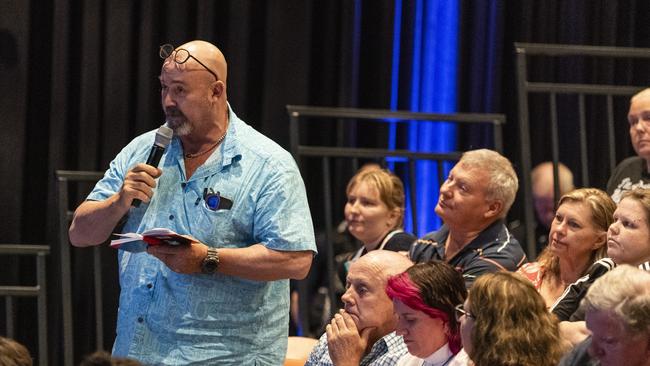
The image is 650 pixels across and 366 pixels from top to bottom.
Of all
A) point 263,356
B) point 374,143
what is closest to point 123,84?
point 374,143

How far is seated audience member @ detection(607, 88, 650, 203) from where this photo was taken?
479cm

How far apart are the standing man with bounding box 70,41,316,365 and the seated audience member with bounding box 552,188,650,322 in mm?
860

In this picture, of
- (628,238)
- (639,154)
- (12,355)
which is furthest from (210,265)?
(639,154)

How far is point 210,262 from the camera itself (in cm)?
357

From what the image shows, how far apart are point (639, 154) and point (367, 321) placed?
59.0 inches

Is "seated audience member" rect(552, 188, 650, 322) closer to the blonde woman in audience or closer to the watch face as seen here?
the watch face

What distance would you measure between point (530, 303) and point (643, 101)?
1.77 metres

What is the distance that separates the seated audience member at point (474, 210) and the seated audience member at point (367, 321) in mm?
515

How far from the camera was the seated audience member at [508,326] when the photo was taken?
10.7 ft

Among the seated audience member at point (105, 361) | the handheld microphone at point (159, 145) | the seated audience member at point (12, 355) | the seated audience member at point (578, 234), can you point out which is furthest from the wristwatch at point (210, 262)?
the seated audience member at point (578, 234)

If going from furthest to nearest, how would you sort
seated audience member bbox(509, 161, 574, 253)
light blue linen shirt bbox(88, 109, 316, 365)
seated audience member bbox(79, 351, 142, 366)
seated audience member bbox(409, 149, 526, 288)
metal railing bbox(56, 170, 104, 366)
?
seated audience member bbox(509, 161, 574, 253) → metal railing bbox(56, 170, 104, 366) → seated audience member bbox(409, 149, 526, 288) → light blue linen shirt bbox(88, 109, 316, 365) → seated audience member bbox(79, 351, 142, 366)

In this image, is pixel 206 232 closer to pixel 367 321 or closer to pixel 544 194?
pixel 367 321

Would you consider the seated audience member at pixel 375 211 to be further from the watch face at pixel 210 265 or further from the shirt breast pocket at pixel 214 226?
the watch face at pixel 210 265

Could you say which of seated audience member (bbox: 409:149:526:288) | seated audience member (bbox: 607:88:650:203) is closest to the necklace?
seated audience member (bbox: 409:149:526:288)
